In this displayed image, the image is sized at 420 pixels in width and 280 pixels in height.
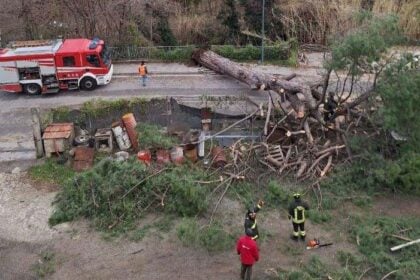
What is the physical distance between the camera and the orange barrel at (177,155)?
16453mm

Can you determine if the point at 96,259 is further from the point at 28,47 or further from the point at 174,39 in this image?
the point at 174,39

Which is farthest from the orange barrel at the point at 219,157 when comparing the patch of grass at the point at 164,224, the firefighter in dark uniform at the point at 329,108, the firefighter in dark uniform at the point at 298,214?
the firefighter in dark uniform at the point at 329,108

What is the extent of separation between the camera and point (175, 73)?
984 inches

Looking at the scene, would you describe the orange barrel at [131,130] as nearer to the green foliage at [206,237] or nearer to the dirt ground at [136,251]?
the dirt ground at [136,251]

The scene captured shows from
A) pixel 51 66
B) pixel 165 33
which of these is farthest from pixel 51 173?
pixel 165 33

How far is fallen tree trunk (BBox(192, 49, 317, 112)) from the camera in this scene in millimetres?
18203

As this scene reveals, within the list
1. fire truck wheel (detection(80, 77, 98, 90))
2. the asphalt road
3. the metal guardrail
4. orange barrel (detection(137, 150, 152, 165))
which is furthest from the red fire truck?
orange barrel (detection(137, 150, 152, 165))

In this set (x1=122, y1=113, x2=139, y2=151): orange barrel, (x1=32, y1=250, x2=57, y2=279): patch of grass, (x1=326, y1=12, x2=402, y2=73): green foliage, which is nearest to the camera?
(x1=32, y1=250, x2=57, y2=279): patch of grass

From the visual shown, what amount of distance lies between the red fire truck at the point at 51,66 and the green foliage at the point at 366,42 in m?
11.1

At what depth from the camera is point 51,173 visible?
1669 centimetres

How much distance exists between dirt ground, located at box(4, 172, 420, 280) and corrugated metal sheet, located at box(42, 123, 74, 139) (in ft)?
9.75

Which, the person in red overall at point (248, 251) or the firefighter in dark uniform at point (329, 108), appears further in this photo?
the firefighter in dark uniform at point (329, 108)

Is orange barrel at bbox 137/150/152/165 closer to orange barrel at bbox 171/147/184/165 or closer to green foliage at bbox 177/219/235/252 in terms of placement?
orange barrel at bbox 171/147/184/165

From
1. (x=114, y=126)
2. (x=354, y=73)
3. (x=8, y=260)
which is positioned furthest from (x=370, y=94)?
(x=8, y=260)
